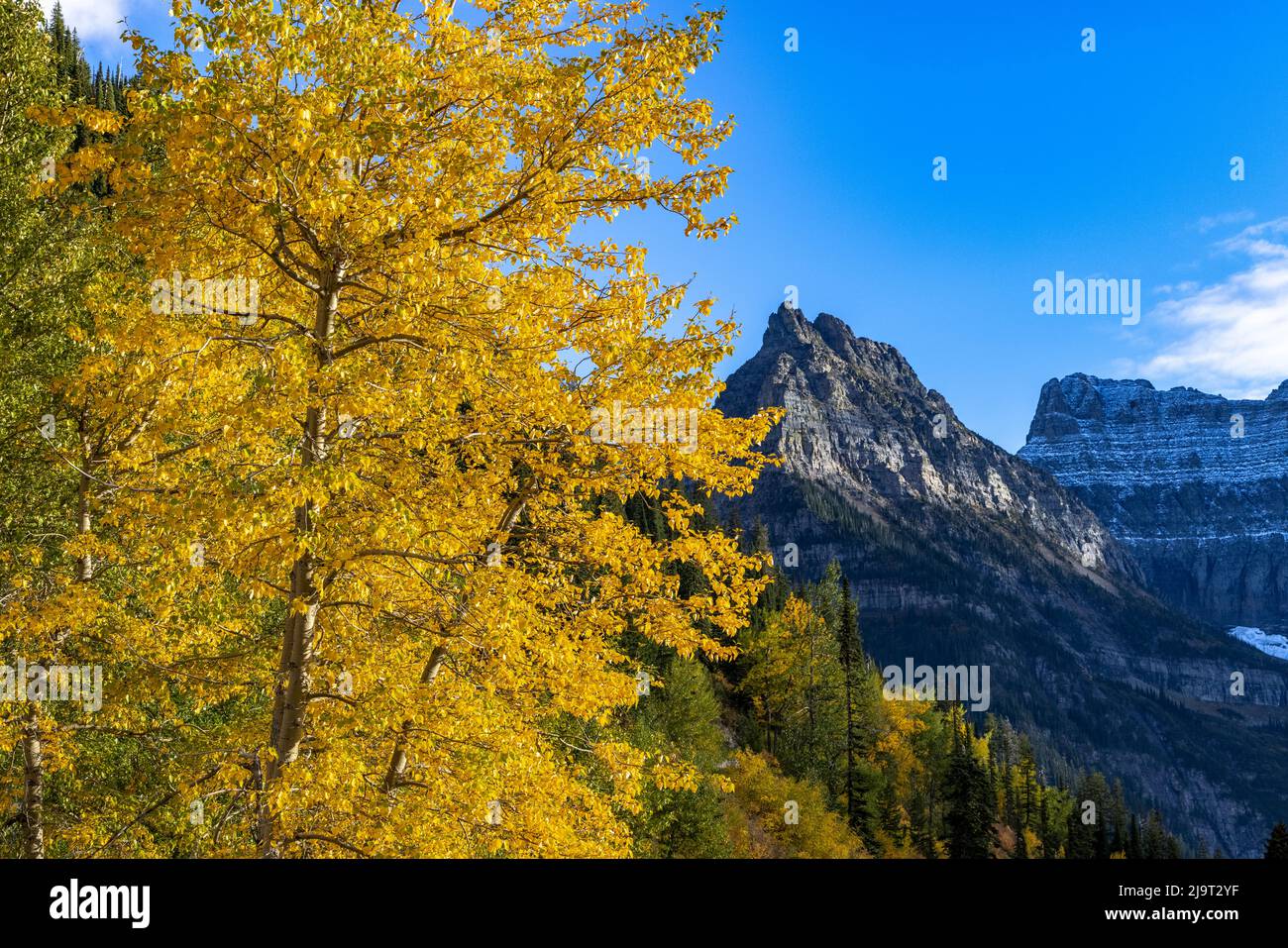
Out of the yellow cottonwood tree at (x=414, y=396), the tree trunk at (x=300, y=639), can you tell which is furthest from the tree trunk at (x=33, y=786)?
the tree trunk at (x=300, y=639)

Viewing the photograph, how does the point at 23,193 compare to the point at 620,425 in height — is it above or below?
above

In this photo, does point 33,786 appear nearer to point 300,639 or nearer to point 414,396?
point 300,639

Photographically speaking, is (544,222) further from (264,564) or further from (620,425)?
(264,564)

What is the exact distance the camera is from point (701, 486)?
357 inches

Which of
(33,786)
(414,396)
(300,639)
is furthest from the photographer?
(33,786)

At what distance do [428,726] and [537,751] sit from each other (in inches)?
59.2

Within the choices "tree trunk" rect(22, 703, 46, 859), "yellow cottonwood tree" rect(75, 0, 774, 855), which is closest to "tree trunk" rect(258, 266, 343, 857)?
"yellow cottonwood tree" rect(75, 0, 774, 855)

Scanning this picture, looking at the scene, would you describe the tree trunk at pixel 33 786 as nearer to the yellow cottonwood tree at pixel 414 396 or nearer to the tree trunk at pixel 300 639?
the yellow cottonwood tree at pixel 414 396

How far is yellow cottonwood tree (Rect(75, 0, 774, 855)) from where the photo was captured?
7160 millimetres

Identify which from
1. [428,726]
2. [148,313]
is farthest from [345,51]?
[428,726]

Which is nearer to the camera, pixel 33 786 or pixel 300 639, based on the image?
pixel 300 639

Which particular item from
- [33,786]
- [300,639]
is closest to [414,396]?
[300,639]

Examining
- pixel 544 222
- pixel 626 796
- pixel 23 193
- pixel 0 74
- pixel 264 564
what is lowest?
pixel 626 796

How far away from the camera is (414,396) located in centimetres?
777
